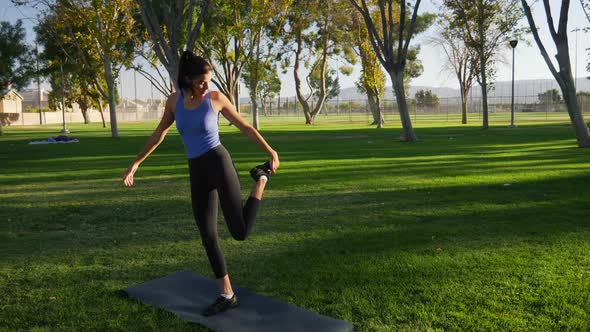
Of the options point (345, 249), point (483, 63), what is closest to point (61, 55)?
point (483, 63)

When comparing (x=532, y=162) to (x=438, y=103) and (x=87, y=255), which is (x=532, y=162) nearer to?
(x=87, y=255)

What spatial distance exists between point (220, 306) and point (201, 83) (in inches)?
65.9

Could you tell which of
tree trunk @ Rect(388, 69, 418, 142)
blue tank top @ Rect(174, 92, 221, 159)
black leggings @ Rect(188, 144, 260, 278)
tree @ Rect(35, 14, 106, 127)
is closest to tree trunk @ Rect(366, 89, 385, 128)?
tree trunk @ Rect(388, 69, 418, 142)

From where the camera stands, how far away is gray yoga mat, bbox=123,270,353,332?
341cm

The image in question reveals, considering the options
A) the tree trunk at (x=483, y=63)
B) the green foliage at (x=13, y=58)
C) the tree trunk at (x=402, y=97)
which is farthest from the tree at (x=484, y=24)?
the green foliage at (x=13, y=58)

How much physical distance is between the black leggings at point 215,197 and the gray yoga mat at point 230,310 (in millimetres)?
333

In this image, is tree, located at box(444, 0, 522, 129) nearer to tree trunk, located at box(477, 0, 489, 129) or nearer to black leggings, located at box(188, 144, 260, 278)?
tree trunk, located at box(477, 0, 489, 129)

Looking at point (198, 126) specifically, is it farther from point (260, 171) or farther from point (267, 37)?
point (267, 37)

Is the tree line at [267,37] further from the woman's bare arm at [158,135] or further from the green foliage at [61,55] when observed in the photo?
the woman's bare arm at [158,135]

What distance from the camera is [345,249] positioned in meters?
5.13

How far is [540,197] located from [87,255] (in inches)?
253

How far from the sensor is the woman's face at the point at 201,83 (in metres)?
3.47

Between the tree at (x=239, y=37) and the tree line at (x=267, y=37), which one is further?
the tree at (x=239, y=37)

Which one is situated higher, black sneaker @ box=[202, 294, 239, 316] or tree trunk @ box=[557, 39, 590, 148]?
tree trunk @ box=[557, 39, 590, 148]
